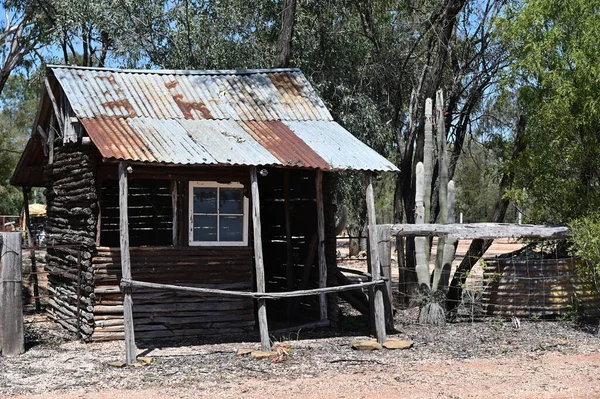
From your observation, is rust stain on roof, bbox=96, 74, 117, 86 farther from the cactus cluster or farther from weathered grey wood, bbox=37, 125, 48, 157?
the cactus cluster

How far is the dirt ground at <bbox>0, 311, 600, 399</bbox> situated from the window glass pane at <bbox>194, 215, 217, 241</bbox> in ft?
5.59

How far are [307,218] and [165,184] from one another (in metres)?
2.89

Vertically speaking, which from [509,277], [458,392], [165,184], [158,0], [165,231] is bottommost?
[458,392]

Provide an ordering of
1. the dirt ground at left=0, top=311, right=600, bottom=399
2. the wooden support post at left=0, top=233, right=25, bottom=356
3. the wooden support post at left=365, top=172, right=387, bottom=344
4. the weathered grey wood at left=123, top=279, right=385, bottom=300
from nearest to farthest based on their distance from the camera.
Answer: the dirt ground at left=0, top=311, right=600, bottom=399 < the weathered grey wood at left=123, top=279, right=385, bottom=300 < the wooden support post at left=0, top=233, right=25, bottom=356 < the wooden support post at left=365, top=172, right=387, bottom=344

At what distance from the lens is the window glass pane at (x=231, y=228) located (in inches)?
461

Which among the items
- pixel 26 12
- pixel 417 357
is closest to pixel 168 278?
pixel 417 357

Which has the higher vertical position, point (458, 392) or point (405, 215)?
point (405, 215)

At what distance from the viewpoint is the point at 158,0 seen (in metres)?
18.5

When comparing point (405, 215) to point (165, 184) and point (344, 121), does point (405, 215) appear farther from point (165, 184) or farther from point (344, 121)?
point (165, 184)

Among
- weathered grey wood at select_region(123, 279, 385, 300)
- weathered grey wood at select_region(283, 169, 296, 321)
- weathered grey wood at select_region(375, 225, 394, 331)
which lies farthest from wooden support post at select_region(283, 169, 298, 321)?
weathered grey wood at select_region(123, 279, 385, 300)

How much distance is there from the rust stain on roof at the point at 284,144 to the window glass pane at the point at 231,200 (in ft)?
3.29

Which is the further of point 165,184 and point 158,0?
point 158,0

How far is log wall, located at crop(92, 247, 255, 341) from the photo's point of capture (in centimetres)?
1101

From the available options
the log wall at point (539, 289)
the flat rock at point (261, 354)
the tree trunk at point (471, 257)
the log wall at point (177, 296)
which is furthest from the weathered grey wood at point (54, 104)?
the log wall at point (539, 289)
